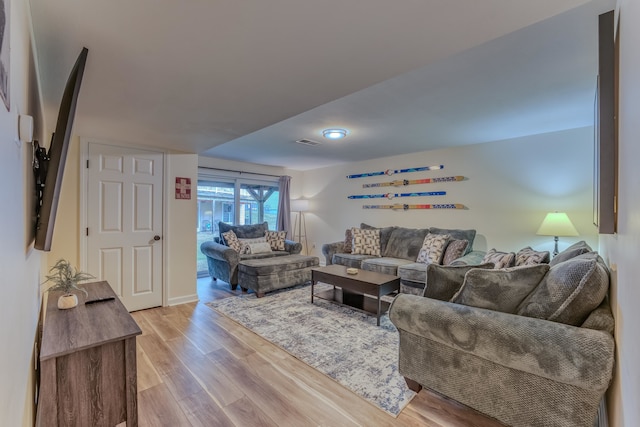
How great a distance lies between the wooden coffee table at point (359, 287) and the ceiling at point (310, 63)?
1804mm

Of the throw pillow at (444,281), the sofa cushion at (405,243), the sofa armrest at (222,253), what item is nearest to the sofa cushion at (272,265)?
the sofa armrest at (222,253)

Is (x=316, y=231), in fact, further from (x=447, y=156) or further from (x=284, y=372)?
(x=284, y=372)

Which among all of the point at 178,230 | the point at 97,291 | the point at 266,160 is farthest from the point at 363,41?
the point at 266,160

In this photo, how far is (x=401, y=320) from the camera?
183cm

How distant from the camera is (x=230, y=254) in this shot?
416 centimetres

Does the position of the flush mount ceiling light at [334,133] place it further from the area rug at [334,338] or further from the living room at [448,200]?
the area rug at [334,338]

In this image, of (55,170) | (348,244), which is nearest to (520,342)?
(55,170)

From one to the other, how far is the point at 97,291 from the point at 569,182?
5.01 meters

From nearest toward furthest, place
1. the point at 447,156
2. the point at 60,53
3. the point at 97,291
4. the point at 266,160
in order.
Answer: the point at 60,53 < the point at 97,291 < the point at 447,156 < the point at 266,160

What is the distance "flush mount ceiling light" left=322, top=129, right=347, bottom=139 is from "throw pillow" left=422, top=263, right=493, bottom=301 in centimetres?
222

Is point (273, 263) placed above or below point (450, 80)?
below

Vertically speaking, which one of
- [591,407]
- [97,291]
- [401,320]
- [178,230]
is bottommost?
[591,407]

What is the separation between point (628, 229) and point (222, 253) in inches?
164

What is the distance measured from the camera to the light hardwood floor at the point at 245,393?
1.66m
